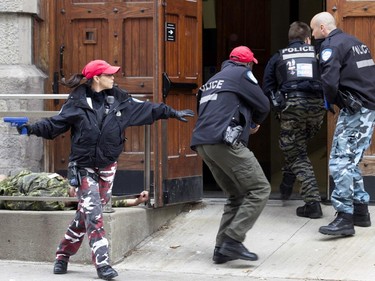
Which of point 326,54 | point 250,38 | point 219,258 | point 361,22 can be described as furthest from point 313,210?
point 250,38

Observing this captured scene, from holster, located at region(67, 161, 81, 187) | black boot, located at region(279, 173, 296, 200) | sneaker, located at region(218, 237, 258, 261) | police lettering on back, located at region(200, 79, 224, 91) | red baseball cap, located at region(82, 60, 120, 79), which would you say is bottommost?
sneaker, located at region(218, 237, 258, 261)

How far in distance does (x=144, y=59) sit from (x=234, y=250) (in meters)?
2.51

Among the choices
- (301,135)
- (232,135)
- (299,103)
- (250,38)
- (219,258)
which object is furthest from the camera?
(250,38)

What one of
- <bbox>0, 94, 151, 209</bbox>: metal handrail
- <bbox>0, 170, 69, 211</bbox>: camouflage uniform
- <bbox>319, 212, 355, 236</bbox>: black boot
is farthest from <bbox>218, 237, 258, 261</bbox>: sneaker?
<bbox>0, 170, 69, 211</bbox>: camouflage uniform

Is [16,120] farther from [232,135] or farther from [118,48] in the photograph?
[118,48]

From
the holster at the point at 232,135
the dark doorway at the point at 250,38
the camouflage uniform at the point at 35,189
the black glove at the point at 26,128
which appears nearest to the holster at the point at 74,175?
the black glove at the point at 26,128

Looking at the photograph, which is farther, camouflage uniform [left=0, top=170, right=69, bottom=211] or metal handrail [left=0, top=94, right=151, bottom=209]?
camouflage uniform [left=0, top=170, right=69, bottom=211]

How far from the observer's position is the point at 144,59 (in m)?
9.17

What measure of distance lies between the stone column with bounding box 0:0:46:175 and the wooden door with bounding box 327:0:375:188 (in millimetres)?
→ 3030

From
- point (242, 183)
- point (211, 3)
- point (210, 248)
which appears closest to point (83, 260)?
point (210, 248)

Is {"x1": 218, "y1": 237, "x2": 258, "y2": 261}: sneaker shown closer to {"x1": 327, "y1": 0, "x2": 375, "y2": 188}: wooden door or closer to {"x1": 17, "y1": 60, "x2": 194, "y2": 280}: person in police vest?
{"x1": 17, "y1": 60, "x2": 194, "y2": 280}: person in police vest

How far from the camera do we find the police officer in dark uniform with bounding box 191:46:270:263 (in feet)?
24.3

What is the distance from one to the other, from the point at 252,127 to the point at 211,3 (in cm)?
447

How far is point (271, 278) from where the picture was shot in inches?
287
